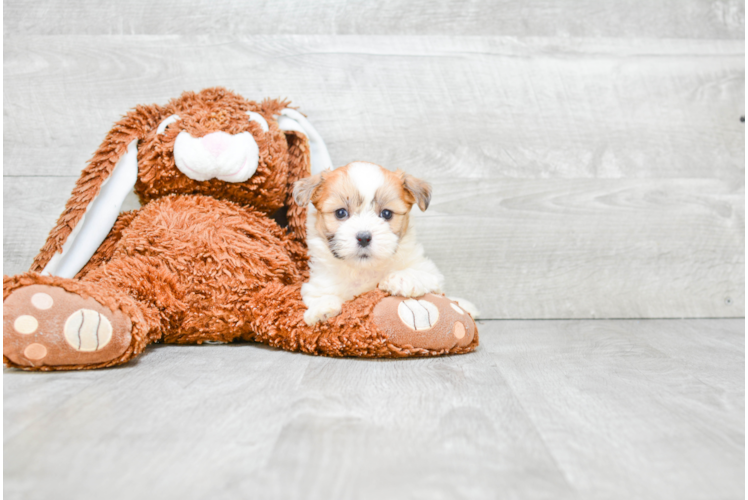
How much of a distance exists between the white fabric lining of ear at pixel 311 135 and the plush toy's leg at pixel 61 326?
74cm

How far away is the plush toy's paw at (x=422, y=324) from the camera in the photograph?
1340 mm

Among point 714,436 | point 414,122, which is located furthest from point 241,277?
point 714,436

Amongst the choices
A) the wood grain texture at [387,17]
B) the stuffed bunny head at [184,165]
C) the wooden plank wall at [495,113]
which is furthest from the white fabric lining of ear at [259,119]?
the wood grain texture at [387,17]

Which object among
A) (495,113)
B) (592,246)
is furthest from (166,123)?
(592,246)

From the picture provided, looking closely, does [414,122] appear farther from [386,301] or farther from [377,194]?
[386,301]

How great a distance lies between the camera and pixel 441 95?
1908 mm

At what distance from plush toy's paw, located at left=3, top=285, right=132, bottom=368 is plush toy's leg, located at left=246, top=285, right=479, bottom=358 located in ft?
1.28

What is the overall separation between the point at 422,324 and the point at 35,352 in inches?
32.2

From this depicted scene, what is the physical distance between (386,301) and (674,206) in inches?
46.9

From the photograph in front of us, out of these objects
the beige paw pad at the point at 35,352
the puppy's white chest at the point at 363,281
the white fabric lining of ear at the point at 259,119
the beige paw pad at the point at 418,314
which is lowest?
the beige paw pad at the point at 418,314

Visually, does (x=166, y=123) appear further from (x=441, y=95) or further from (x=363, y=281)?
(x=441, y=95)

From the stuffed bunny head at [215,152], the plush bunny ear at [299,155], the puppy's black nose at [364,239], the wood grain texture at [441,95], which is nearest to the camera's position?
the puppy's black nose at [364,239]

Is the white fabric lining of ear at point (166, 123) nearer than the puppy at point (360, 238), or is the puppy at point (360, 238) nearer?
the puppy at point (360, 238)

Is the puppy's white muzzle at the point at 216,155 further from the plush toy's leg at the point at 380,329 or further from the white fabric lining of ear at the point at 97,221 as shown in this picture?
the plush toy's leg at the point at 380,329
